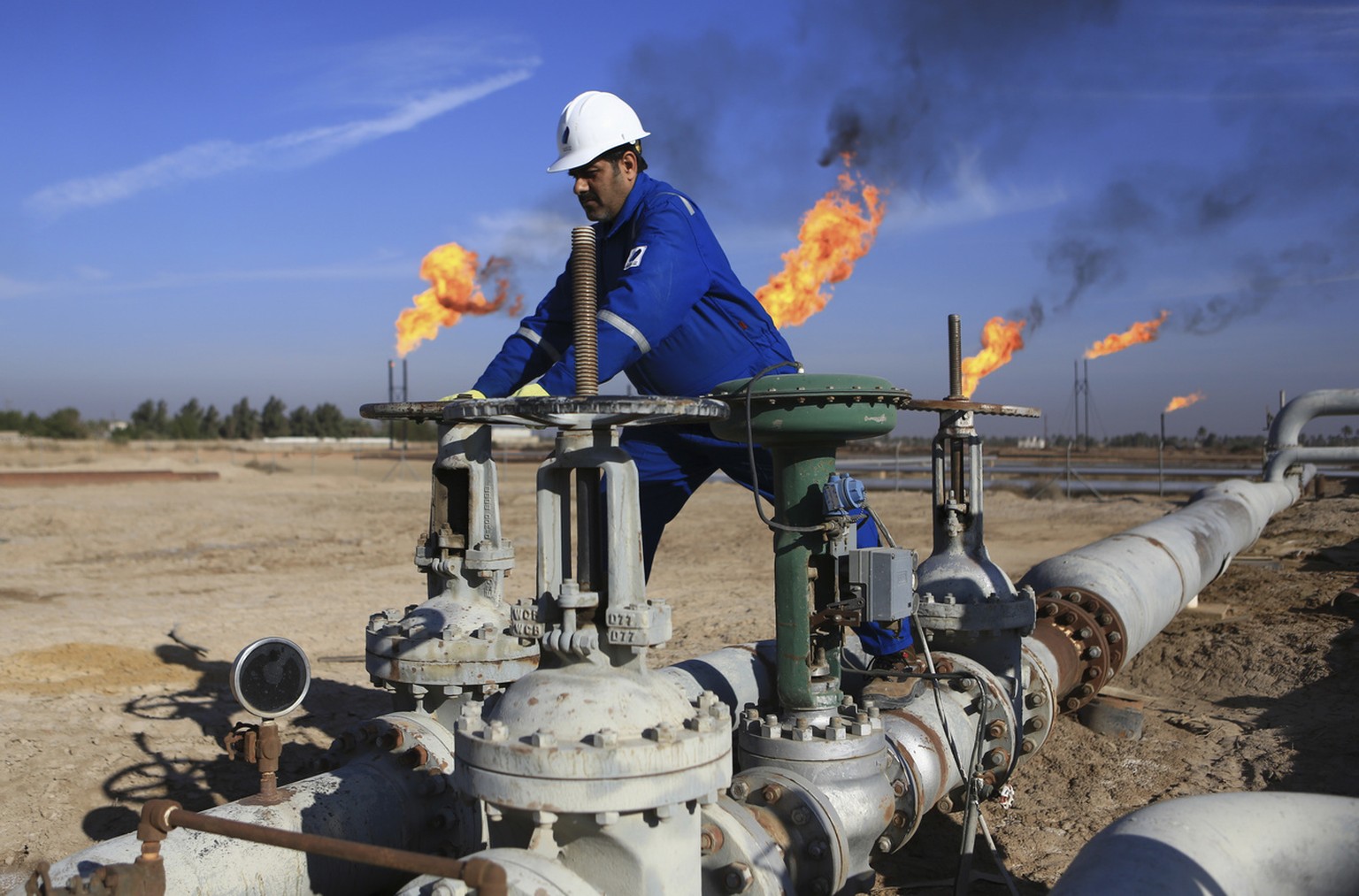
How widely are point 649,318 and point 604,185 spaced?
71 centimetres

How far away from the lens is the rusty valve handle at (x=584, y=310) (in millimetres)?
2176

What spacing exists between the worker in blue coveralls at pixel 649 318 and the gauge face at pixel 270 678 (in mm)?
783

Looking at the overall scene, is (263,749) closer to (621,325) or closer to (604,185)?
(621,325)

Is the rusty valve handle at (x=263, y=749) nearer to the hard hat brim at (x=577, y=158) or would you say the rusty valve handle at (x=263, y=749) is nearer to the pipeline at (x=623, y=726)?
the pipeline at (x=623, y=726)

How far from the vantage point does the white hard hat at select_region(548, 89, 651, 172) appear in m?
3.32

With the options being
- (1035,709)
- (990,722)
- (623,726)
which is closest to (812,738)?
(623,726)

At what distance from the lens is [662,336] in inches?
119

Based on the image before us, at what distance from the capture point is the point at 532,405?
192 centimetres

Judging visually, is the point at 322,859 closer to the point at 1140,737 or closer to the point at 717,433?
the point at 717,433

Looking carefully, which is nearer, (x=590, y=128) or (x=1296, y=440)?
(x=590, y=128)

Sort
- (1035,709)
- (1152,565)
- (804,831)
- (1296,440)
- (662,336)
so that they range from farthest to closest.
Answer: (1296,440) < (1152,565) < (1035,709) < (662,336) < (804,831)

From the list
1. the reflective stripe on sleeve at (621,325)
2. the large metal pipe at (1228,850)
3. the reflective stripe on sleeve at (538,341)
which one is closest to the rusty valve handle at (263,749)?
the reflective stripe on sleeve at (621,325)

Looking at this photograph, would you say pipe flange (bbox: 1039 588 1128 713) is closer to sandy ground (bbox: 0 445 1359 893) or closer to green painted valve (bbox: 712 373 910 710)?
sandy ground (bbox: 0 445 1359 893)

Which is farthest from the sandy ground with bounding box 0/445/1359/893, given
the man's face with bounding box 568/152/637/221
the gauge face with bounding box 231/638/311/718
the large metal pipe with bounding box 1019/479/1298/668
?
the man's face with bounding box 568/152/637/221
